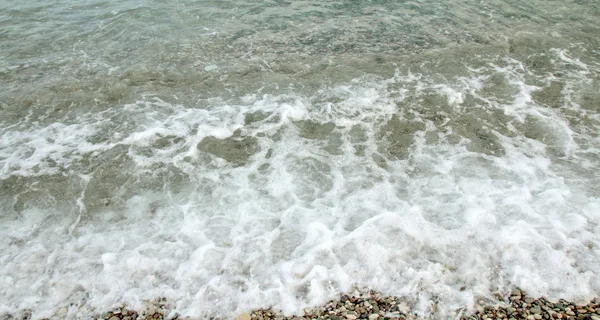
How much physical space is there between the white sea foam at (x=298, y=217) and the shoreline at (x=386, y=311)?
123 mm

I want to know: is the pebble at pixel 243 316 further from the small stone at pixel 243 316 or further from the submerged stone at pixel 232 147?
the submerged stone at pixel 232 147

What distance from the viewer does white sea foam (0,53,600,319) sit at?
5020 millimetres

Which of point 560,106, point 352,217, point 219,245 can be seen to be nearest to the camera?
point 219,245

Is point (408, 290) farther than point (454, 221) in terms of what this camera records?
No

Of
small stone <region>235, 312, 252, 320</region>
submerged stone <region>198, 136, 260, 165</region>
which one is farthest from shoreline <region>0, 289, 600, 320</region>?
submerged stone <region>198, 136, 260, 165</region>

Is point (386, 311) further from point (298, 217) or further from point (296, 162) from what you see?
point (296, 162)

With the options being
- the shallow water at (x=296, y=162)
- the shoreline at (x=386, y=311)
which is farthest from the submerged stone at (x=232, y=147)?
the shoreline at (x=386, y=311)

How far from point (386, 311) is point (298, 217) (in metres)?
2.06

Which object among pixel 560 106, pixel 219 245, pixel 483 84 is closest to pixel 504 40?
pixel 483 84

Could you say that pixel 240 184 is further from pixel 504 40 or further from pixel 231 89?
pixel 504 40

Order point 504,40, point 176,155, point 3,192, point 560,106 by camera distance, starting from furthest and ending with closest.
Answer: point 504,40
point 560,106
point 176,155
point 3,192

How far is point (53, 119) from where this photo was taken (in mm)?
8617

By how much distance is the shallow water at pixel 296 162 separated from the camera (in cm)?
515

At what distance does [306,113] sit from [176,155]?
2.90m
